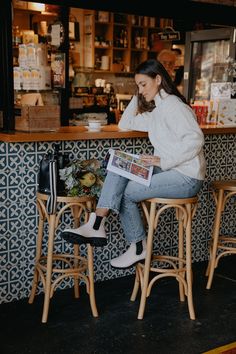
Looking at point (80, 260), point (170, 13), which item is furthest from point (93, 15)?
point (80, 260)

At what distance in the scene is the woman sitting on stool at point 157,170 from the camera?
3.39m

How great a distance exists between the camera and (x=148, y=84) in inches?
139

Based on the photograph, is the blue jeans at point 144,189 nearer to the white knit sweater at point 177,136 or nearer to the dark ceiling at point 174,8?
the white knit sweater at point 177,136

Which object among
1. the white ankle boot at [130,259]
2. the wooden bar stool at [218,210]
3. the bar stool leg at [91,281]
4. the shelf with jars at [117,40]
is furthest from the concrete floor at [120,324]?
the shelf with jars at [117,40]

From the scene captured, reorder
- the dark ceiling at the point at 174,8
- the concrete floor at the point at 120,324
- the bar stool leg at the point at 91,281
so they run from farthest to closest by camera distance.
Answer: the dark ceiling at the point at 174,8 → the bar stool leg at the point at 91,281 → the concrete floor at the point at 120,324

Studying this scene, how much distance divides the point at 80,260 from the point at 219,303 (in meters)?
1.04

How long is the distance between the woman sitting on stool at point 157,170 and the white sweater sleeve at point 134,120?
29 centimetres

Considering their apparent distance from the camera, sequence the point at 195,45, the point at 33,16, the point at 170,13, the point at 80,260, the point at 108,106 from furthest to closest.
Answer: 1. the point at 108,106
2. the point at 33,16
3. the point at 195,45
4. the point at 170,13
5. the point at 80,260

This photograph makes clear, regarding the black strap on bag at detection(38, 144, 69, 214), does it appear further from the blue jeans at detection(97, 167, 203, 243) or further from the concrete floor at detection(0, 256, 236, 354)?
the concrete floor at detection(0, 256, 236, 354)

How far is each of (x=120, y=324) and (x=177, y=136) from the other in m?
1.26

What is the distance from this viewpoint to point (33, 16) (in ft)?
25.5

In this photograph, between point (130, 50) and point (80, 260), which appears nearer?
point (80, 260)

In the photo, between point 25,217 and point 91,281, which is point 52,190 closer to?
point 25,217

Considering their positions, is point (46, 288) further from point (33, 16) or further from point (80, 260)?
point (33, 16)
